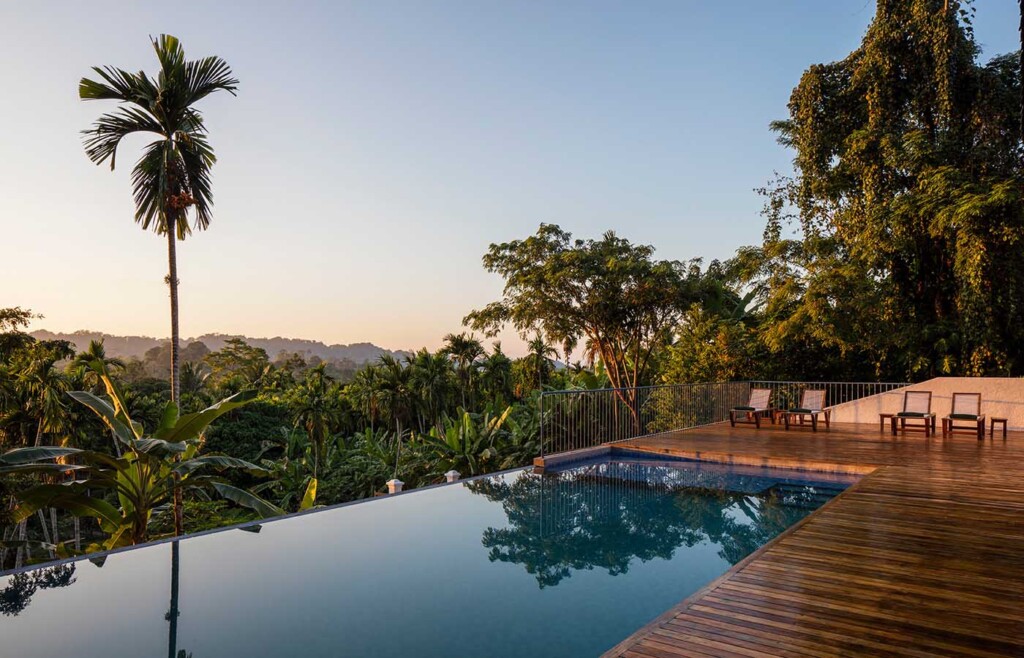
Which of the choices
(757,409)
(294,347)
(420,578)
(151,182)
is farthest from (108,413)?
(294,347)

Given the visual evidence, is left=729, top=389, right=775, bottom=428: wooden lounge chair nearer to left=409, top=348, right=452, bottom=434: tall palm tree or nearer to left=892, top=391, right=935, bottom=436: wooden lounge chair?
left=892, top=391, right=935, bottom=436: wooden lounge chair

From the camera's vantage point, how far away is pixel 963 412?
11.9 metres

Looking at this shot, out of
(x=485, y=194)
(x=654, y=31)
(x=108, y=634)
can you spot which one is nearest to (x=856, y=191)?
(x=654, y=31)

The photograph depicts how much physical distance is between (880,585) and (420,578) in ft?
11.8

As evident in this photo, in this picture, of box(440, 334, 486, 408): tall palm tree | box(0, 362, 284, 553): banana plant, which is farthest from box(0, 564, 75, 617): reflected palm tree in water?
box(440, 334, 486, 408): tall palm tree

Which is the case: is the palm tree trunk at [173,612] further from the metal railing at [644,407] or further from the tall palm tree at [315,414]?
the tall palm tree at [315,414]

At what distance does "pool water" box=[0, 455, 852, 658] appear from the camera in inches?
161

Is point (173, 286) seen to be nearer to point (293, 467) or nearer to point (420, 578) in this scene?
point (420, 578)

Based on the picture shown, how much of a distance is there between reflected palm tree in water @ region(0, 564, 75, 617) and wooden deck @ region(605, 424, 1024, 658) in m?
4.57

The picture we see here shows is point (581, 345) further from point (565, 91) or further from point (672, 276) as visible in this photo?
point (565, 91)

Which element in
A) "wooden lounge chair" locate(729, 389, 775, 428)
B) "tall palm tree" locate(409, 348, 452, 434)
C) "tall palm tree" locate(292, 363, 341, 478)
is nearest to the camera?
"wooden lounge chair" locate(729, 389, 775, 428)

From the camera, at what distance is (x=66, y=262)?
22.1 m

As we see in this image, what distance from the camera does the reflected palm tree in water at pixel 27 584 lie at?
180 inches

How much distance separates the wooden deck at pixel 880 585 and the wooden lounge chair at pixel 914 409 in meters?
4.73
